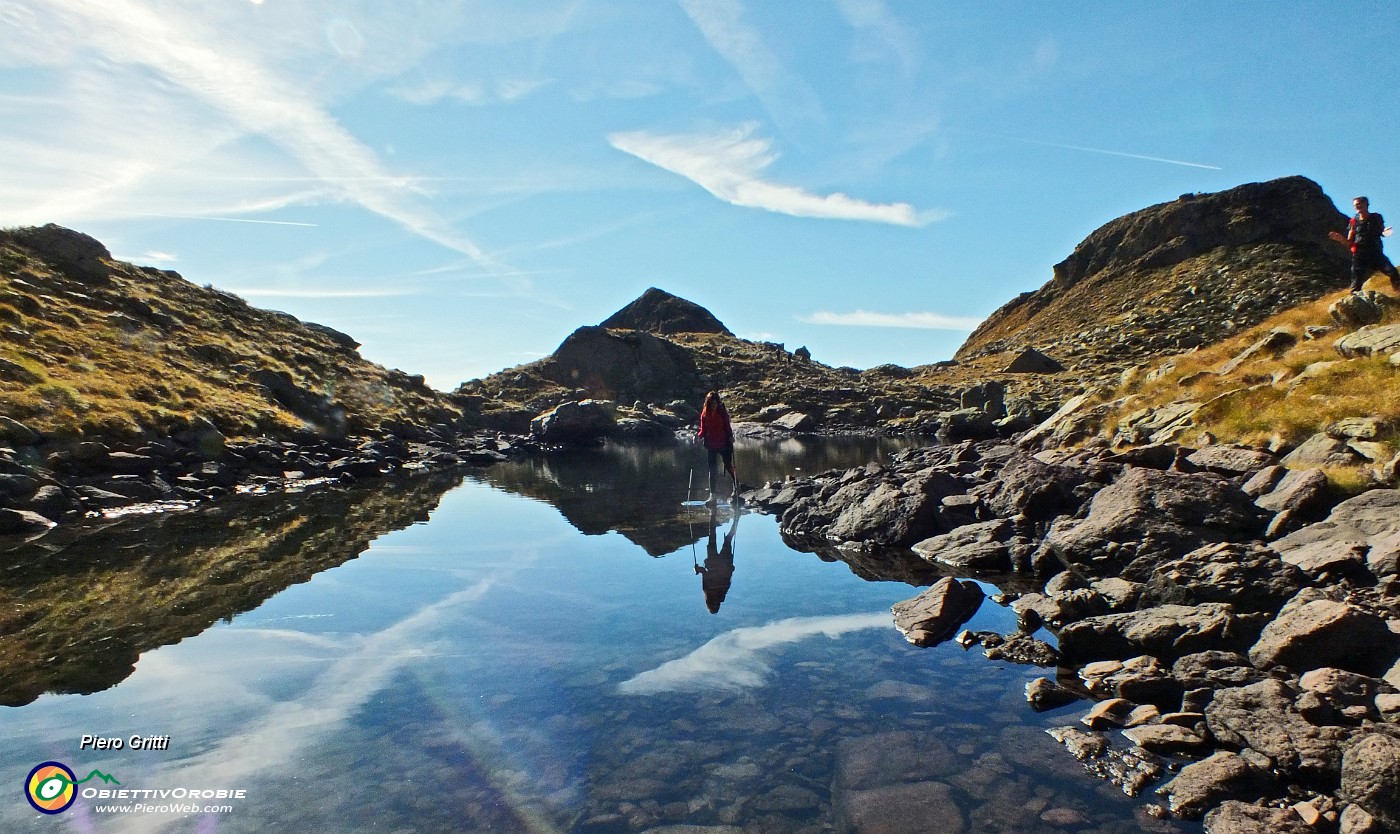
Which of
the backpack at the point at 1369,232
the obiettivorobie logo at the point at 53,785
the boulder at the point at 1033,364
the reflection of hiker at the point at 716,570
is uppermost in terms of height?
the boulder at the point at 1033,364

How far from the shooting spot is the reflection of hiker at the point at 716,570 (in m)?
12.7

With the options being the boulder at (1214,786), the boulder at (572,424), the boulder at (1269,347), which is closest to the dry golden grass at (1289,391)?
the boulder at (1269,347)

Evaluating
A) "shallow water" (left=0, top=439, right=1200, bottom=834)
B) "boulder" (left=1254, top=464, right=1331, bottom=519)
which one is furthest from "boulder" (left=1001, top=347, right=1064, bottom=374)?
"shallow water" (left=0, top=439, right=1200, bottom=834)

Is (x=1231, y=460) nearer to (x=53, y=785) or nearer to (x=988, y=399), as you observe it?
(x=53, y=785)

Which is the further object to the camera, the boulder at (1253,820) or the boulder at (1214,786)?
the boulder at (1214,786)

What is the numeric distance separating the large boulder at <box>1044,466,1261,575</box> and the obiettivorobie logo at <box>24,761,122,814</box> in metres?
13.5

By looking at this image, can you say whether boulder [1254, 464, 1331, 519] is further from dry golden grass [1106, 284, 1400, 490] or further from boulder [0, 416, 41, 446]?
boulder [0, 416, 41, 446]

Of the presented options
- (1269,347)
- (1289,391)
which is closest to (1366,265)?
(1269,347)

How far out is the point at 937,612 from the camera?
34.3 ft

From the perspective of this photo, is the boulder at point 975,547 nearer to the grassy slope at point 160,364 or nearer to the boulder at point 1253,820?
the boulder at point 1253,820

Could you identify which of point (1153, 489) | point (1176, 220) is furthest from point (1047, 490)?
point (1176, 220)

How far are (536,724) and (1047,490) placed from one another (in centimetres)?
1241

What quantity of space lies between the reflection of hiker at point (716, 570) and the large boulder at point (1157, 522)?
6.30 metres

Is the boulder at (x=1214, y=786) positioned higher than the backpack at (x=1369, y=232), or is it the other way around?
the backpack at (x=1369, y=232)
